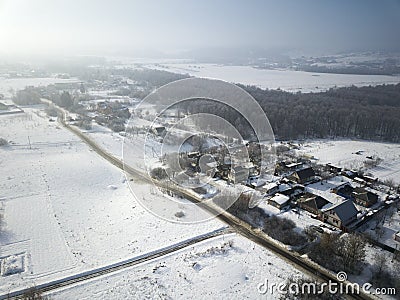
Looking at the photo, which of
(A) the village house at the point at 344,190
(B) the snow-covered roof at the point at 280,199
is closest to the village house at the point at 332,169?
(A) the village house at the point at 344,190

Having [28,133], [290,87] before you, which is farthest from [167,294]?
[290,87]

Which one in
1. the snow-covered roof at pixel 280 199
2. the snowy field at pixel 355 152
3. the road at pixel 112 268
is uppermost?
the snow-covered roof at pixel 280 199

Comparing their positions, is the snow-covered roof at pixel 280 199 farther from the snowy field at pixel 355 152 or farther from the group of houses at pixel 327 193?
the snowy field at pixel 355 152

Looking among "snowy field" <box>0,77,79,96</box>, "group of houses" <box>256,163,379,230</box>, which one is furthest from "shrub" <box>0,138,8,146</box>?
"snowy field" <box>0,77,79,96</box>

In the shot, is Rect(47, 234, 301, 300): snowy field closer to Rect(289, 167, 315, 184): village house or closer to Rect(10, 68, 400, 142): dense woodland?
Rect(289, 167, 315, 184): village house

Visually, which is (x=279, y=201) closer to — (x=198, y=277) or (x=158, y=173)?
(x=198, y=277)
